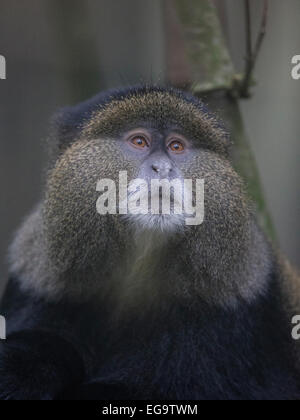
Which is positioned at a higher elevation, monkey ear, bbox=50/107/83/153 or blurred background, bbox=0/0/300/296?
blurred background, bbox=0/0/300/296

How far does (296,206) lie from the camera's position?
529 centimetres

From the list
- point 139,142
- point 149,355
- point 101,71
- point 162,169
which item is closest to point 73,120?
point 139,142

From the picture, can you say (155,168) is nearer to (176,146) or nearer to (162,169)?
(162,169)

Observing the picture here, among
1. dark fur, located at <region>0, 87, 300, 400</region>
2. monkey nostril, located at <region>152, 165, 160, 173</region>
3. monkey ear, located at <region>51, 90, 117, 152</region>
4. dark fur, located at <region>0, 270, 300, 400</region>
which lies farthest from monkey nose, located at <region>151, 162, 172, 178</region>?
dark fur, located at <region>0, 270, 300, 400</region>

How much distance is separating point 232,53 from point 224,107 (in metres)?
1.10

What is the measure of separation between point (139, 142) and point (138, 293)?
685 mm

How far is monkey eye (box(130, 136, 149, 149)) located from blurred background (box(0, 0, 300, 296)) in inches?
49.3

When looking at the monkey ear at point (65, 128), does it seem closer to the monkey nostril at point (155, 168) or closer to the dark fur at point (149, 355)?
the monkey nostril at point (155, 168)

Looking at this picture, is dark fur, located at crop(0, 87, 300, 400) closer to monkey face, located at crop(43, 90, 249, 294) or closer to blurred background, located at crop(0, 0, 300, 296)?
monkey face, located at crop(43, 90, 249, 294)

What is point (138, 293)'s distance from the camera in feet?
10.9

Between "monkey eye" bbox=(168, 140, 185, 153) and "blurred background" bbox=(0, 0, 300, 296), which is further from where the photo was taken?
"blurred background" bbox=(0, 0, 300, 296)

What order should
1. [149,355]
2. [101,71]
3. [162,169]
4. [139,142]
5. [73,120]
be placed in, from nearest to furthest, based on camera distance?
[162,169] < [139,142] < [149,355] < [73,120] < [101,71]

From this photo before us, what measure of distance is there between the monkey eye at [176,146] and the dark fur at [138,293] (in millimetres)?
76

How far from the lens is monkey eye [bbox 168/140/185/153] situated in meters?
3.16
